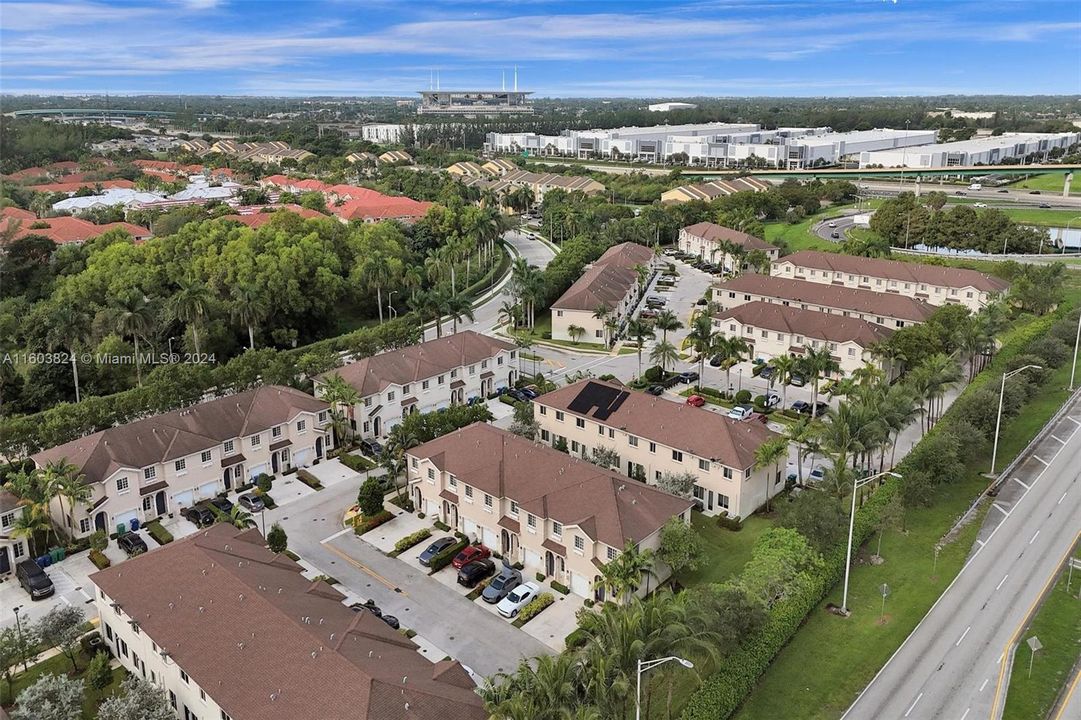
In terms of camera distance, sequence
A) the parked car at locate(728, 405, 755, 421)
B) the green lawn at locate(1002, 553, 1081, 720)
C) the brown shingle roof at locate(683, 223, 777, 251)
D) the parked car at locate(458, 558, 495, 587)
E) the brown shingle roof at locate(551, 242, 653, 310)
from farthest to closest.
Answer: the brown shingle roof at locate(683, 223, 777, 251) < the brown shingle roof at locate(551, 242, 653, 310) < the parked car at locate(728, 405, 755, 421) < the parked car at locate(458, 558, 495, 587) < the green lawn at locate(1002, 553, 1081, 720)

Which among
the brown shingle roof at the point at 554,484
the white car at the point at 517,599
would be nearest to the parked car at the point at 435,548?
the brown shingle roof at the point at 554,484

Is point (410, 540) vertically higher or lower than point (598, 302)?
lower

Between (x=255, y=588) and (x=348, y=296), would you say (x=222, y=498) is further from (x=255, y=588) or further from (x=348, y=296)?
(x=348, y=296)

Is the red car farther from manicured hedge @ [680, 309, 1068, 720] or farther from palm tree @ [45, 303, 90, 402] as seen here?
palm tree @ [45, 303, 90, 402]

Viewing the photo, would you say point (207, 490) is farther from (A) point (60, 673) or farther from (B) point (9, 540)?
(A) point (60, 673)

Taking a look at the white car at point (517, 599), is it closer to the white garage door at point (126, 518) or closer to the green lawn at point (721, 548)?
the green lawn at point (721, 548)

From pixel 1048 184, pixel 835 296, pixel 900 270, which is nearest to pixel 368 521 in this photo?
pixel 835 296

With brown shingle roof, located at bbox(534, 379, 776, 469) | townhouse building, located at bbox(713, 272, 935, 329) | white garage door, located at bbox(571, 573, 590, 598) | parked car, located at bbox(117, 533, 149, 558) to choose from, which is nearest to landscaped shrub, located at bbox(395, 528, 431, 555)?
white garage door, located at bbox(571, 573, 590, 598)
